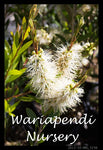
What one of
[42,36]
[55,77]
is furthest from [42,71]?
[42,36]

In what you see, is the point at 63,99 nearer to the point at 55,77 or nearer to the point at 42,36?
the point at 55,77

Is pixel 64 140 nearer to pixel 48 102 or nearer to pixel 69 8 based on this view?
pixel 48 102

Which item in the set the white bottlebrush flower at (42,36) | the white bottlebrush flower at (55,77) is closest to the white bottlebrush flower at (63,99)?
the white bottlebrush flower at (55,77)

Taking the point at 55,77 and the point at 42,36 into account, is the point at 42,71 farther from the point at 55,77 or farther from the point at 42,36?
the point at 42,36

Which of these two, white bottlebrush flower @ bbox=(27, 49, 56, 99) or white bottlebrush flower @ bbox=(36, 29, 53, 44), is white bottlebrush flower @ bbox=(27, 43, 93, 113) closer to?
white bottlebrush flower @ bbox=(27, 49, 56, 99)

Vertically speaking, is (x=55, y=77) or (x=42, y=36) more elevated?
(x=42, y=36)

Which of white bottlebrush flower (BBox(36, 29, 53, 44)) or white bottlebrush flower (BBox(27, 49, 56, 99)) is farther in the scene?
white bottlebrush flower (BBox(36, 29, 53, 44))

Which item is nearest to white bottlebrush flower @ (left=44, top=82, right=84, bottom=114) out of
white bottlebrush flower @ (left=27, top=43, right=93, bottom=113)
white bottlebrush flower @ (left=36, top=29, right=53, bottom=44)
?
white bottlebrush flower @ (left=27, top=43, right=93, bottom=113)

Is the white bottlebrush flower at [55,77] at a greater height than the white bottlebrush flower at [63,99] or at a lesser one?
greater

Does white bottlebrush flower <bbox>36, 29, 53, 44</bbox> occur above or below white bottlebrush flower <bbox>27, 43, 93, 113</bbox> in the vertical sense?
above

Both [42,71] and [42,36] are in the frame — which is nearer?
[42,71]

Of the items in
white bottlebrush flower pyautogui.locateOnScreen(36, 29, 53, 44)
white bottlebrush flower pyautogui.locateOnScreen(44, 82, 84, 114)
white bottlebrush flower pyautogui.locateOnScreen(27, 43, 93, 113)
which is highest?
white bottlebrush flower pyautogui.locateOnScreen(36, 29, 53, 44)

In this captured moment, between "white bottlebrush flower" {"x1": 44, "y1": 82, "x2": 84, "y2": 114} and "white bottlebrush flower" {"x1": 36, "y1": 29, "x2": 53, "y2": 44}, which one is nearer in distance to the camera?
"white bottlebrush flower" {"x1": 44, "y1": 82, "x2": 84, "y2": 114}

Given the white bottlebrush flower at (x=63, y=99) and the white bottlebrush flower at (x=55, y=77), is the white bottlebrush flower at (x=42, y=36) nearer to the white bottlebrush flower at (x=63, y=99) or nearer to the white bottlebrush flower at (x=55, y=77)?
the white bottlebrush flower at (x=55, y=77)
